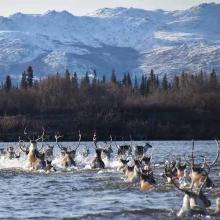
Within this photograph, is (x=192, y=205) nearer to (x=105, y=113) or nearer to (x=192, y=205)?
(x=192, y=205)

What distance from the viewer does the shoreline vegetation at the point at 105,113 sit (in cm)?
14725

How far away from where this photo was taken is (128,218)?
103ft

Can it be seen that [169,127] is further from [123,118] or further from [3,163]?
[3,163]

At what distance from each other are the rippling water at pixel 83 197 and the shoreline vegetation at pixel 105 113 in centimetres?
7709

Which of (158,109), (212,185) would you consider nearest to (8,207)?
(212,185)

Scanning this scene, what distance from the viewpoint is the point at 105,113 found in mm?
162625

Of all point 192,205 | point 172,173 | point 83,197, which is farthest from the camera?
point 172,173

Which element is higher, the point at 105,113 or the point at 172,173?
the point at 105,113

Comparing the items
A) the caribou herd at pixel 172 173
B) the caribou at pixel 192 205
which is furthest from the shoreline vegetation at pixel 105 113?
the caribou at pixel 192 205

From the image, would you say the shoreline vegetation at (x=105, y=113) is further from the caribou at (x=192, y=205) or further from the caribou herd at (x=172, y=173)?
A: the caribou at (x=192, y=205)

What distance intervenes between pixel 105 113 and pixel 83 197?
124 meters

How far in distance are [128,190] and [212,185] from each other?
3857 mm

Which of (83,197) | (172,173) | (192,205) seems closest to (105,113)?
(172,173)

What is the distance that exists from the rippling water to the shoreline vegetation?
253ft
